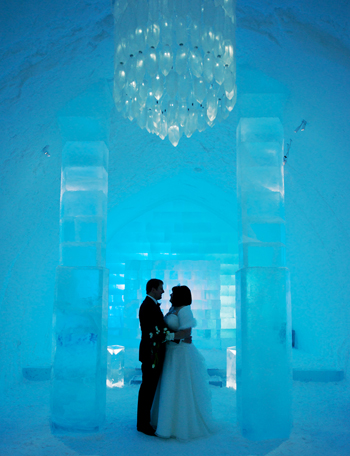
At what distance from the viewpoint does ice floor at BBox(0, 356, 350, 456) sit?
377cm

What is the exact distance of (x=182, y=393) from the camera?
13.4 feet

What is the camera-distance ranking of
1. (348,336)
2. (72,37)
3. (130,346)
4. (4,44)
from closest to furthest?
(4,44) < (72,37) < (348,336) < (130,346)

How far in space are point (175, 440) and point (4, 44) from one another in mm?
3892

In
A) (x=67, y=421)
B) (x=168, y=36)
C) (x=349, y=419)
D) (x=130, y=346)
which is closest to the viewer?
(x=168, y=36)

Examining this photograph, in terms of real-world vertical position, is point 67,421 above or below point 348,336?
below

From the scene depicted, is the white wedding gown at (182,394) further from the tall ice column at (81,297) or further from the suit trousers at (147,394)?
the tall ice column at (81,297)

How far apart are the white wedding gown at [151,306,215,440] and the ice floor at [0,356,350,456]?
127 mm

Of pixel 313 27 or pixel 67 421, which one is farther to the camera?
pixel 67 421

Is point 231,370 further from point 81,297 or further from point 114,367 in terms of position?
point 81,297

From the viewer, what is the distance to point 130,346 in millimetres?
10516

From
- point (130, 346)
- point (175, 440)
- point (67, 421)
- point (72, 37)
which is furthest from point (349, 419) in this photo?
point (130, 346)

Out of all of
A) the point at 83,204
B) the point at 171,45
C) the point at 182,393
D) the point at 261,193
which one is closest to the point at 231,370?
the point at 182,393

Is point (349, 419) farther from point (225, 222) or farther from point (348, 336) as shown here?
point (225, 222)

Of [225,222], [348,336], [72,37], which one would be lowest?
[348,336]
